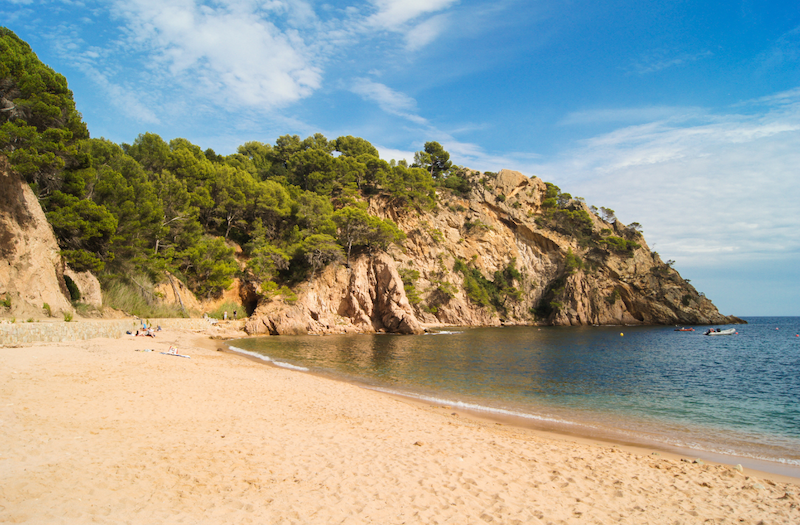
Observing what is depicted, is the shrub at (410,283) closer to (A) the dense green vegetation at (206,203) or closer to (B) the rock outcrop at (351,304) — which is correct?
(A) the dense green vegetation at (206,203)

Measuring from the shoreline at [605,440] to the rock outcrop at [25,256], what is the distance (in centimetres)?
1741

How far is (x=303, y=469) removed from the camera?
18.5ft

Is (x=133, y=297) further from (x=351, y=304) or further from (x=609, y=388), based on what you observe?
(x=609, y=388)

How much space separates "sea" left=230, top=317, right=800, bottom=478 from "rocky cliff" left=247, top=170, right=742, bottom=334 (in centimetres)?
2482

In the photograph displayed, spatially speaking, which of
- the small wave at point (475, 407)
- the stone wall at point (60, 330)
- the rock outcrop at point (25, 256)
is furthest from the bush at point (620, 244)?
the rock outcrop at point (25, 256)

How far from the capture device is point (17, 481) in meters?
4.27

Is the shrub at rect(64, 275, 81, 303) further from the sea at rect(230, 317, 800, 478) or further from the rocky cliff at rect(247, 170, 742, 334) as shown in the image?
the rocky cliff at rect(247, 170, 742, 334)

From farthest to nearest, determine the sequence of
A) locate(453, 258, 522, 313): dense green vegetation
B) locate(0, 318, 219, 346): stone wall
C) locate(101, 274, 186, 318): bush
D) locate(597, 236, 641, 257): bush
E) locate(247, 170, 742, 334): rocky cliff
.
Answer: locate(597, 236, 641, 257): bush → locate(453, 258, 522, 313): dense green vegetation → locate(247, 170, 742, 334): rocky cliff → locate(101, 274, 186, 318): bush → locate(0, 318, 219, 346): stone wall

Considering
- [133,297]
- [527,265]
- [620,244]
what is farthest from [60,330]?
Result: [620,244]

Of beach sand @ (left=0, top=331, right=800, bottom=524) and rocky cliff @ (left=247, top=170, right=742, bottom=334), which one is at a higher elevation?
rocky cliff @ (left=247, top=170, right=742, bottom=334)

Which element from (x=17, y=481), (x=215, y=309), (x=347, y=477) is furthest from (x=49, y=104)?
(x=347, y=477)

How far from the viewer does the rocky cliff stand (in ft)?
176

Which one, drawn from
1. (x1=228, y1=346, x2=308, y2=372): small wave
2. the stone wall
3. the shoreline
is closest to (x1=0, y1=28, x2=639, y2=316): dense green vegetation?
the stone wall

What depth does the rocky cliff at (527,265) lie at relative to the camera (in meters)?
53.6
